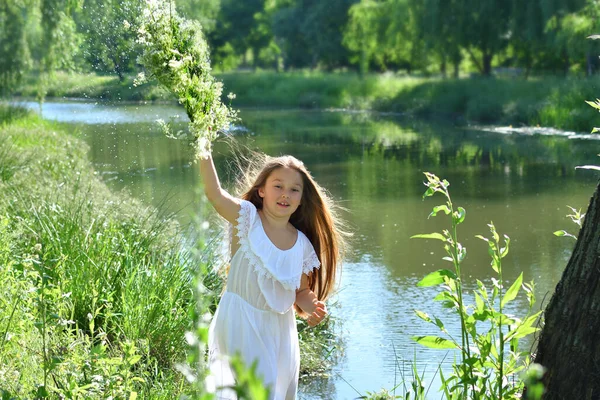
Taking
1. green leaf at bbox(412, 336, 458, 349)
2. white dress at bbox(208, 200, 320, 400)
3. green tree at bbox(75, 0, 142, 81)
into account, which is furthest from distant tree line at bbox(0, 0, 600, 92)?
green leaf at bbox(412, 336, 458, 349)

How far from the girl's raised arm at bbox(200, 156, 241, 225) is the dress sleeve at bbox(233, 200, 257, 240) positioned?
0.02 metres

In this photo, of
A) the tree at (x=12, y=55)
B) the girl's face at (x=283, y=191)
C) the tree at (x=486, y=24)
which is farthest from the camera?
the tree at (x=486, y=24)

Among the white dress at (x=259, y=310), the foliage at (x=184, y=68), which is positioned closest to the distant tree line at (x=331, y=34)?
the foliage at (x=184, y=68)

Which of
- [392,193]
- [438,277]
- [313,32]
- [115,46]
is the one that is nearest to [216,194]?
[438,277]

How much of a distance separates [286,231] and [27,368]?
3.98 feet

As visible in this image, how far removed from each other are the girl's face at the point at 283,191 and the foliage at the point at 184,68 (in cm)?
37

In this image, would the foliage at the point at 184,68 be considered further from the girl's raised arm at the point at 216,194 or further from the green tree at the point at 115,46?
the green tree at the point at 115,46

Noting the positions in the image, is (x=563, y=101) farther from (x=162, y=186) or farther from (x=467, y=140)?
(x=162, y=186)

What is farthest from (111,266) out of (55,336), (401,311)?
(401,311)

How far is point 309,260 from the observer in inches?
159

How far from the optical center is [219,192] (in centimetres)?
381

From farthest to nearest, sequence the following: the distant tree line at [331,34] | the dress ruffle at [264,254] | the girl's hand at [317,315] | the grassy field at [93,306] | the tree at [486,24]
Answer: the tree at [486,24] < the distant tree line at [331,34] < the dress ruffle at [264,254] < the girl's hand at [317,315] < the grassy field at [93,306]

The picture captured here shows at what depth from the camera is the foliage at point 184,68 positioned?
11.8 ft

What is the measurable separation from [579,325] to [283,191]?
138 cm
